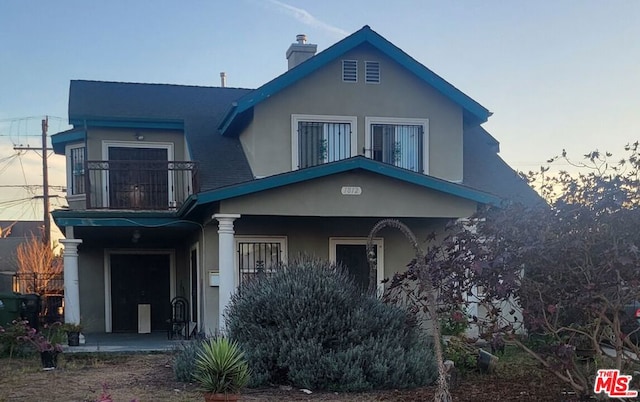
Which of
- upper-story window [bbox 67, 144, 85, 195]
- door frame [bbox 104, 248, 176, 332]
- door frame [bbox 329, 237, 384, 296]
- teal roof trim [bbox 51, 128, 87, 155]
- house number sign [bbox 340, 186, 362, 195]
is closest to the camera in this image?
house number sign [bbox 340, 186, 362, 195]

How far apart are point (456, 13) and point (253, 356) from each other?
7.88 metres

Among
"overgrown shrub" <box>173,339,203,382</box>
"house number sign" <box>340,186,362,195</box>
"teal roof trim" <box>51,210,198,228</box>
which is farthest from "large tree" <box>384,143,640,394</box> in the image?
"teal roof trim" <box>51,210,198,228</box>

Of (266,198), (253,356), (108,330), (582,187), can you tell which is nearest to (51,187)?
(108,330)

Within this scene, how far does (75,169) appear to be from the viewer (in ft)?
52.2

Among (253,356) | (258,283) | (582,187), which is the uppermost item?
(582,187)

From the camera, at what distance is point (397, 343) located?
8594 mm

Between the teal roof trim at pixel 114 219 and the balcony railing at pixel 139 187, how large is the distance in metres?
0.69

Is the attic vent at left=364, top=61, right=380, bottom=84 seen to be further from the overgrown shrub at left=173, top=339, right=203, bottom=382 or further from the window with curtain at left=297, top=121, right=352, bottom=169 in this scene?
the overgrown shrub at left=173, top=339, right=203, bottom=382

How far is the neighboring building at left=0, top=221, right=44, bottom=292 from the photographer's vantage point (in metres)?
25.2

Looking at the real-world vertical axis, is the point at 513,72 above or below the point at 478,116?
above

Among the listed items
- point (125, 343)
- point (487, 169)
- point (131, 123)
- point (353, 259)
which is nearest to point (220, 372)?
point (353, 259)

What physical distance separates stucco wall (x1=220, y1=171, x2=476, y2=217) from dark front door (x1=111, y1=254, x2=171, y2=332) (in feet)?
22.7

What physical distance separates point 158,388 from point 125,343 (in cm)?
554

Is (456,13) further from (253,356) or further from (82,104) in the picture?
(82,104)
